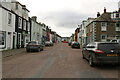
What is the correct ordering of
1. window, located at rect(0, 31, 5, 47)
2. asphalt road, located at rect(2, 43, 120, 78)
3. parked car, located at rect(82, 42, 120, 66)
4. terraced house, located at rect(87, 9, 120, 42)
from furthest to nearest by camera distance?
terraced house, located at rect(87, 9, 120, 42), window, located at rect(0, 31, 5, 47), parked car, located at rect(82, 42, 120, 66), asphalt road, located at rect(2, 43, 120, 78)

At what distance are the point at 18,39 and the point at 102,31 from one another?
743 inches

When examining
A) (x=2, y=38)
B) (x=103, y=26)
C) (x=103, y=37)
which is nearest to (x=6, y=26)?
(x=2, y=38)

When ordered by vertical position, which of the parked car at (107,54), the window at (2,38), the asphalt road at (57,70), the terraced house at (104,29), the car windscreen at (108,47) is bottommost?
the asphalt road at (57,70)

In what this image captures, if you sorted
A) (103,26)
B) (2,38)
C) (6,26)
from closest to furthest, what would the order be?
(2,38)
(6,26)
(103,26)

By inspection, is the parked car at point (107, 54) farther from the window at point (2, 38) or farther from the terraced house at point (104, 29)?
the terraced house at point (104, 29)

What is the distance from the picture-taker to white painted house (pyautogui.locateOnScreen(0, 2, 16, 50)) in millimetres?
→ 17500

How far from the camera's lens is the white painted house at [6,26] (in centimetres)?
1750

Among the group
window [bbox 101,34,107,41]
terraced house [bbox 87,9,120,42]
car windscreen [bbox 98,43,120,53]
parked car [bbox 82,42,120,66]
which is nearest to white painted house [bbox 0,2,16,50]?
parked car [bbox 82,42,120,66]

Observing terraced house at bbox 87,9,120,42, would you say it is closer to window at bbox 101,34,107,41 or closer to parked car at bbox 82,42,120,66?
window at bbox 101,34,107,41

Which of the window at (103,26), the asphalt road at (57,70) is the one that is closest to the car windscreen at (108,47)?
the asphalt road at (57,70)

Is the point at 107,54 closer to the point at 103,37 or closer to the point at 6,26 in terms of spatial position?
the point at 6,26

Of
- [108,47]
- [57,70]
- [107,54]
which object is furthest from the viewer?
[108,47]

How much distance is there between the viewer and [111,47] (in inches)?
303

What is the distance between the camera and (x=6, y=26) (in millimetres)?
18688
